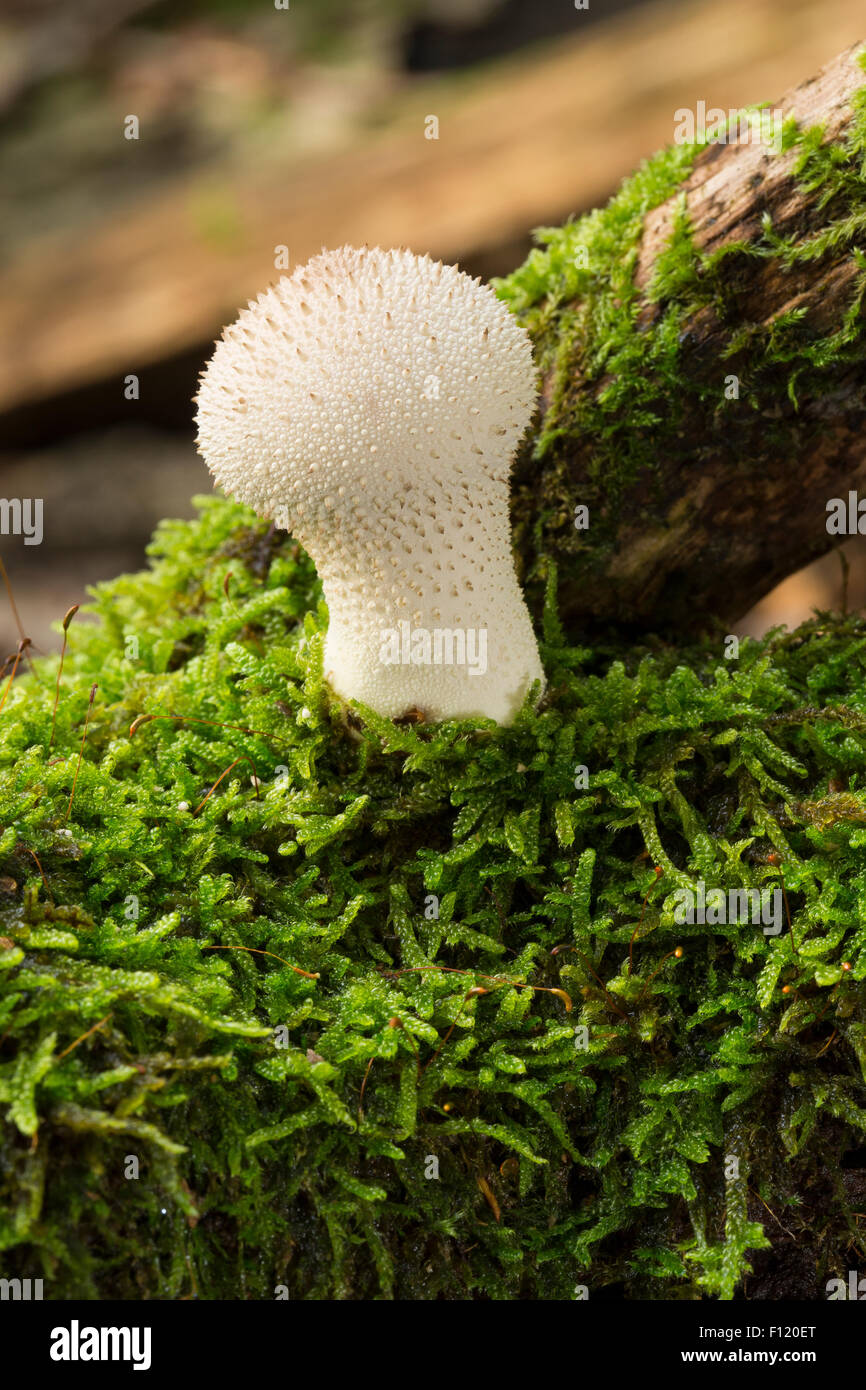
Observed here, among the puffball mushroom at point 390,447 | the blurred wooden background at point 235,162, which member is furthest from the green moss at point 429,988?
the blurred wooden background at point 235,162

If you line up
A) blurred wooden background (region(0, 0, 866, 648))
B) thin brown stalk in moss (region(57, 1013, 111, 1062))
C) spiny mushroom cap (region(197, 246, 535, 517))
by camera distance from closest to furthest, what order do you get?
thin brown stalk in moss (region(57, 1013, 111, 1062)), spiny mushroom cap (region(197, 246, 535, 517)), blurred wooden background (region(0, 0, 866, 648))

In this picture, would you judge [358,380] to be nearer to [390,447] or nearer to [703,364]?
[390,447]

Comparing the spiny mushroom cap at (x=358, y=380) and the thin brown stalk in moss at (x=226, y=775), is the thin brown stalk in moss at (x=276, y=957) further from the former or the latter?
the spiny mushroom cap at (x=358, y=380)

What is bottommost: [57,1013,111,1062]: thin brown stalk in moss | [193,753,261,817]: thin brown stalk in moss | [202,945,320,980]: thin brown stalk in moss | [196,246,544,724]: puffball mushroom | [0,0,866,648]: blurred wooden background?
[57,1013,111,1062]: thin brown stalk in moss

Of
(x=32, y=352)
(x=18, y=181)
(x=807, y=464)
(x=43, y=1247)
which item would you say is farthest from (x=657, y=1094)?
(x=18, y=181)

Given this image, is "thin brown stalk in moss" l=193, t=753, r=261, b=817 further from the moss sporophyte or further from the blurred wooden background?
the blurred wooden background

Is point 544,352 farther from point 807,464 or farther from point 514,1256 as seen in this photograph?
point 514,1256

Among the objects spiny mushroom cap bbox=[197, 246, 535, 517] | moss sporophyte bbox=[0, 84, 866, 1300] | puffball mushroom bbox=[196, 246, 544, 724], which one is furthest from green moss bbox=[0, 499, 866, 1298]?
spiny mushroom cap bbox=[197, 246, 535, 517]

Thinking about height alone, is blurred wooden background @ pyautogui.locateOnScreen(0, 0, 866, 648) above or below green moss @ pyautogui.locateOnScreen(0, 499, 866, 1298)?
above
